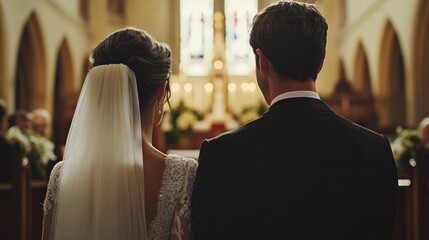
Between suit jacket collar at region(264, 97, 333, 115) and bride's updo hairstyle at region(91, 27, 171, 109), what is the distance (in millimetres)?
513

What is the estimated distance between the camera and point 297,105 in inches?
74.8

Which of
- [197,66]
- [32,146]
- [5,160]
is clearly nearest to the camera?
[5,160]

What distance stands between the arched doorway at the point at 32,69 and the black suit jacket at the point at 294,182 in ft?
40.7

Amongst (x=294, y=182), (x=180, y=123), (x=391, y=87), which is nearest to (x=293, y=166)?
(x=294, y=182)

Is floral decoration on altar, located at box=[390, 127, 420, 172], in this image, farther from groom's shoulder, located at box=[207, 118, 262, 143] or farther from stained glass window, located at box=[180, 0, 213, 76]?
stained glass window, located at box=[180, 0, 213, 76]

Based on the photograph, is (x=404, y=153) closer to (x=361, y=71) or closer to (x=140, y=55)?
(x=140, y=55)

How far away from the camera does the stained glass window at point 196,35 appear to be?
18938 mm

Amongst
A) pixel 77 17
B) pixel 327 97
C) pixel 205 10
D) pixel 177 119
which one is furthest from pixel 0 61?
pixel 205 10

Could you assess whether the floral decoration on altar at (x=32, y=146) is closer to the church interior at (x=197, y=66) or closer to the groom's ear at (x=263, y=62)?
the church interior at (x=197, y=66)

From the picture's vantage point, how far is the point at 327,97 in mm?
14680

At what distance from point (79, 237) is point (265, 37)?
0.96 m

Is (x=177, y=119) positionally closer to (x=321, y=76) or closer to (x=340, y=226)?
(x=321, y=76)

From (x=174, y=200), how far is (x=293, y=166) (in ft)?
1.62

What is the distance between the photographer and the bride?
2.15 meters
